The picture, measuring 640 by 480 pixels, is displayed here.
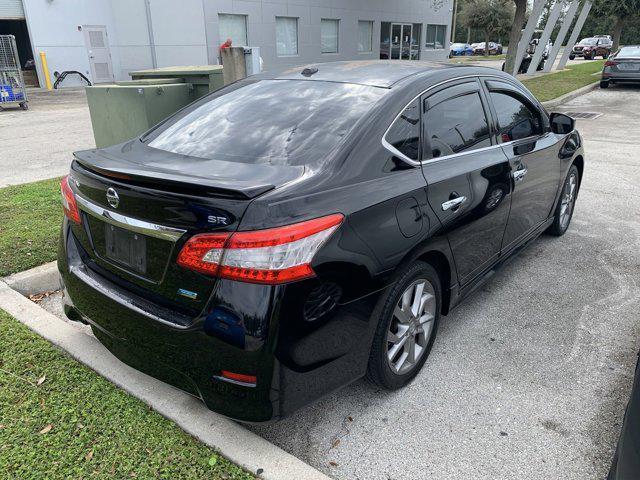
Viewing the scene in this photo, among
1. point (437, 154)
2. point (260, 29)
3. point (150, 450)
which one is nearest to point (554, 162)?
point (437, 154)

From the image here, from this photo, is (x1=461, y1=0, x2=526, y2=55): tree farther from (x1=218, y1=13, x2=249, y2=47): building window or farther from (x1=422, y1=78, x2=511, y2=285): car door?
(x1=422, y1=78, x2=511, y2=285): car door

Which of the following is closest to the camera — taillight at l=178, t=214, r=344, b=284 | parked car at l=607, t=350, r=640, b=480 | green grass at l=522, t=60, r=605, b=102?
parked car at l=607, t=350, r=640, b=480

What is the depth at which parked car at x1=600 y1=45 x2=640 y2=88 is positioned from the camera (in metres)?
17.7

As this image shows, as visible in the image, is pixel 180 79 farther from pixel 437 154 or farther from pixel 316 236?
pixel 316 236

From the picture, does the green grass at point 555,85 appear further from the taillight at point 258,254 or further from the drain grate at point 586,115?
the taillight at point 258,254

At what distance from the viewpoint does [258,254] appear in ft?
6.61

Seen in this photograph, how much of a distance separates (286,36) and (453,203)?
76.2 ft

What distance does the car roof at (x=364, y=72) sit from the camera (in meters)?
3.00

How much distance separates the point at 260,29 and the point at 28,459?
74.4 feet

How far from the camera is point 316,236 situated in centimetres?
212

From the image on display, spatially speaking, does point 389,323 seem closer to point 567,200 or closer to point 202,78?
point 567,200

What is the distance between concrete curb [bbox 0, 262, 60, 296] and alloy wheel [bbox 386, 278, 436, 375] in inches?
109

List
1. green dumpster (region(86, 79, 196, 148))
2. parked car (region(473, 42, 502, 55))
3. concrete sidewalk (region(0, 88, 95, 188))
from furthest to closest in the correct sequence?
1. parked car (region(473, 42, 502, 55))
2. concrete sidewalk (region(0, 88, 95, 188))
3. green dumpster (region(86, 79, 196, 148))

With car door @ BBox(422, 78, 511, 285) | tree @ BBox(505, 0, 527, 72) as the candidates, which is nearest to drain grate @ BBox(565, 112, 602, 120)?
tree @ BBox(505, 0, 527, 72)
